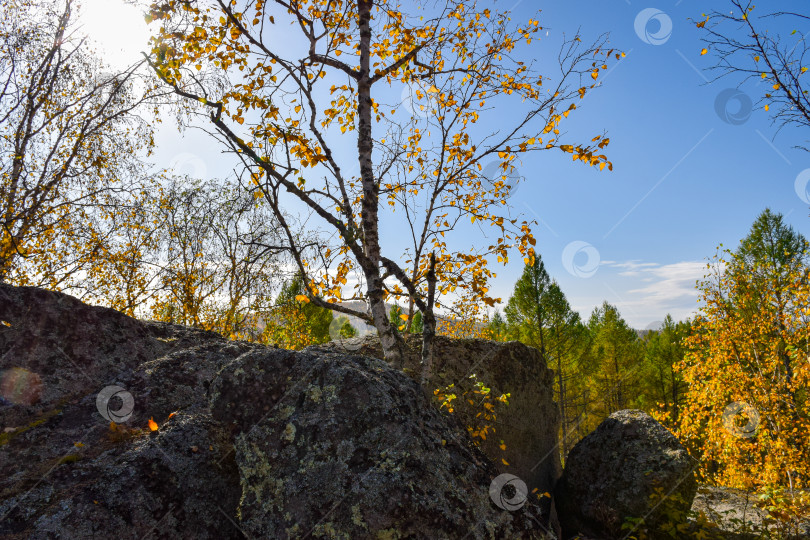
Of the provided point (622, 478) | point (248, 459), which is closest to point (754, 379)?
point (622, 478)

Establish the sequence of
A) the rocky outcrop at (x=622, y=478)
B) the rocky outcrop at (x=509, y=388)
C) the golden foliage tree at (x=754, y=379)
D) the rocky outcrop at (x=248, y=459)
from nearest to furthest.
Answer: the rocky outcrop at (x=248, y=459), the rocky outcrop at (x=622, y=478), the rocky outcrop at (x=509, y=388), the golden foliage tree at (x=754, y=379)

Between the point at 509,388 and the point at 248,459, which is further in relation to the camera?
the point at 509,388

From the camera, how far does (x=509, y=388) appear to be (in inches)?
307

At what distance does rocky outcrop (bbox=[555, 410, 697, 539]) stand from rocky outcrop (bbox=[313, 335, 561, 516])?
53 cm

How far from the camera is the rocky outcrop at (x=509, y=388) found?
280 inches

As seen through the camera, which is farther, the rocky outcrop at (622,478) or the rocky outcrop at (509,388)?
the rocky outcrop at (509,388)

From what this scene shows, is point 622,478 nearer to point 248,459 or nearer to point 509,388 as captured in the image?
point 509,388

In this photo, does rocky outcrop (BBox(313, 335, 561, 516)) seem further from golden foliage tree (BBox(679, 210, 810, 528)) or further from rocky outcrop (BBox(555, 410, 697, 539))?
golden foliage tree (BBox(679, 210, 810, 528))

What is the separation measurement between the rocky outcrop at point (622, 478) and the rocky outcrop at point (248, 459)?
217 inches

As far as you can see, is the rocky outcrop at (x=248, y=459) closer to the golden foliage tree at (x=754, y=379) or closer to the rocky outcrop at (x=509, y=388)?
the rocky outcrop at (x=509, y=388)

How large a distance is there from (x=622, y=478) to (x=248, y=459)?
284 inches

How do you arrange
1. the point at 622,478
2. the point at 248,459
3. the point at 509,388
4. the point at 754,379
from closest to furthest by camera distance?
1. the point at 248,459
2. the point at 622,478
3. the point at 509,388
4. the point at 754,379

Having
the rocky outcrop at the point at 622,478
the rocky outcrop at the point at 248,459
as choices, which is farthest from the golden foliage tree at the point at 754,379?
the rocky outcrop at the point at 248,459

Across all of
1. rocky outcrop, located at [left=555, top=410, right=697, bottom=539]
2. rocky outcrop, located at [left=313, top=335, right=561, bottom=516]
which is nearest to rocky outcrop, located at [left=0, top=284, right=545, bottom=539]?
rocky outcrop, located at [left=313, top=335, right=561, bottom=516]
